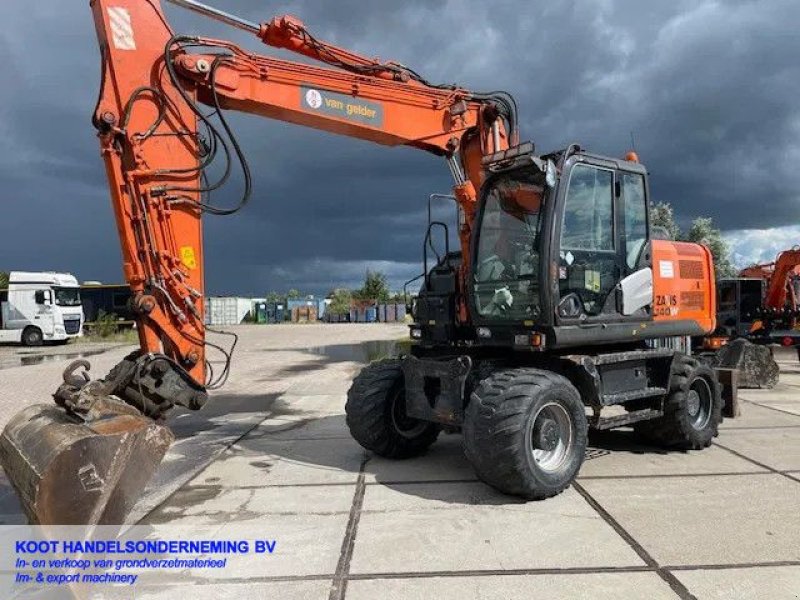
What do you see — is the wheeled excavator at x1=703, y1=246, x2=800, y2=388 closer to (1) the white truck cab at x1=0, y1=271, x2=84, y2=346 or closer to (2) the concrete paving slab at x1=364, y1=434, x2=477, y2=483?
(2) the concrete paving slab at x1=364, y1=434, x2=477, y2=483

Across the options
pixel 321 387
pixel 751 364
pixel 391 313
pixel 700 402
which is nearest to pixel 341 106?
pixel 700 402

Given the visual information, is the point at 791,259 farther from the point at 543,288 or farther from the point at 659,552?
the point at 659,552

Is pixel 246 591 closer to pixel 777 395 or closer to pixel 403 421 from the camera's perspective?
pixel 403 421

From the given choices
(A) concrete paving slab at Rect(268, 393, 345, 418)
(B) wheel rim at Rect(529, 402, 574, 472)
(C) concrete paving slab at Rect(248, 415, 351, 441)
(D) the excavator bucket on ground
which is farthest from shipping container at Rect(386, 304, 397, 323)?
(D) the excavator bucket on ground

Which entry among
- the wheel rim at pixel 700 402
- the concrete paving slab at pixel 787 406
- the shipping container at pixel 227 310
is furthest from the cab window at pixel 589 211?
the shipping container at pixel 227 310

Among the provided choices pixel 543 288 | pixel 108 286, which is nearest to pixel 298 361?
pixel 543 288

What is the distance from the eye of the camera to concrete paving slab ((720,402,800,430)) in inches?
334

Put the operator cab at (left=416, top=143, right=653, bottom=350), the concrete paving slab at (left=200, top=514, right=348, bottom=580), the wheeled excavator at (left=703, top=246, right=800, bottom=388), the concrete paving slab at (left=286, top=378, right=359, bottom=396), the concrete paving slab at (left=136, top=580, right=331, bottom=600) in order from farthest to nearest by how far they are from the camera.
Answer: the wheeled excavator at (left=703, top=246, right=800, bottom=388)
the concrete paving slab at (left=286, top=378, right=359, bottom=396)
the operator cab at (left=416, top=143, right=653, bottom=350)
the concrete paving slab at (left=200, top=514, right=348, bottom=580)
the concrete paving slab at (left=136, top=580, right=331, bottom=600)

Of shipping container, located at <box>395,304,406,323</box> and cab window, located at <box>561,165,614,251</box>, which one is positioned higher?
cab window, located at <box>561,165,614,251</box>

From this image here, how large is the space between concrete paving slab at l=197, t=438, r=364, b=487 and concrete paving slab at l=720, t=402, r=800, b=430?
5.00 meters

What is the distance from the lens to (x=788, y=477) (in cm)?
589

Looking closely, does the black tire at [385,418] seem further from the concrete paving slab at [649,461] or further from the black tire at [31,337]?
the black tire at [31,337]

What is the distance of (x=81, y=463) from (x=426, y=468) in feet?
11.6

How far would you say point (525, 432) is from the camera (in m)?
5.19
